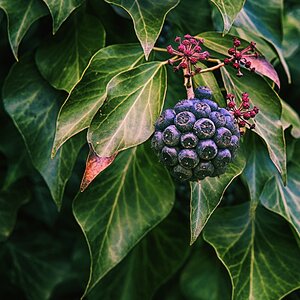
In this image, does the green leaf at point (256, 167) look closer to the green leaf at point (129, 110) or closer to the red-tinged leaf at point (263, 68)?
the red-tinged leaf at point (263, 68)

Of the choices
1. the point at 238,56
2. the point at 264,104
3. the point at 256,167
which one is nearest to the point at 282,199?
the point at 256,167

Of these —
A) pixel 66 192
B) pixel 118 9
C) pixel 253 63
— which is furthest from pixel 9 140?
pixel 253 63

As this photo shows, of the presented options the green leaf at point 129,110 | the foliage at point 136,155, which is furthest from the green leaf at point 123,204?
the green leaf at point 129,110

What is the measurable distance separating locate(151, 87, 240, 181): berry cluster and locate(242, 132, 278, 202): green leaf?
27cm

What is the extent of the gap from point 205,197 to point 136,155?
0.82ft

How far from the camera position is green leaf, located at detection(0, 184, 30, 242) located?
1.41m

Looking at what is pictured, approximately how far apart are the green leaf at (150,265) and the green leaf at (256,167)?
9.4 inches

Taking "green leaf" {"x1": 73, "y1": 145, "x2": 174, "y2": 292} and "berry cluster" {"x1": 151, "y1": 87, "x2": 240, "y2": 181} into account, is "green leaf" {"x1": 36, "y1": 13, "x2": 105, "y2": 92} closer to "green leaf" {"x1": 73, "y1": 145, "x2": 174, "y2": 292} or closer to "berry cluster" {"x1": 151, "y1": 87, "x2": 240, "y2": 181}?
"green leaf" {"x1": 73, "y1": 145, "x2": 174, "y2": 292}

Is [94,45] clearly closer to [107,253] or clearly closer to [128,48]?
[128,48]

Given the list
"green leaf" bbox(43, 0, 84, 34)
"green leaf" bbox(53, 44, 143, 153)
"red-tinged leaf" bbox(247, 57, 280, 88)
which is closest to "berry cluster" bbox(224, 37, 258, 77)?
"red-tinged leaf" bbox(247, 57, 280, 88)

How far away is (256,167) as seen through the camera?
1.18 m

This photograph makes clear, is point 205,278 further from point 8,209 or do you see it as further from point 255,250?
point 8,209

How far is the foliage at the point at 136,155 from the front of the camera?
3.21ft

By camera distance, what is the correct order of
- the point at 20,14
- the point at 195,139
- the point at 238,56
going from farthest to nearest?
the point at 20,14, the point at 238,56, the point at 195,139
